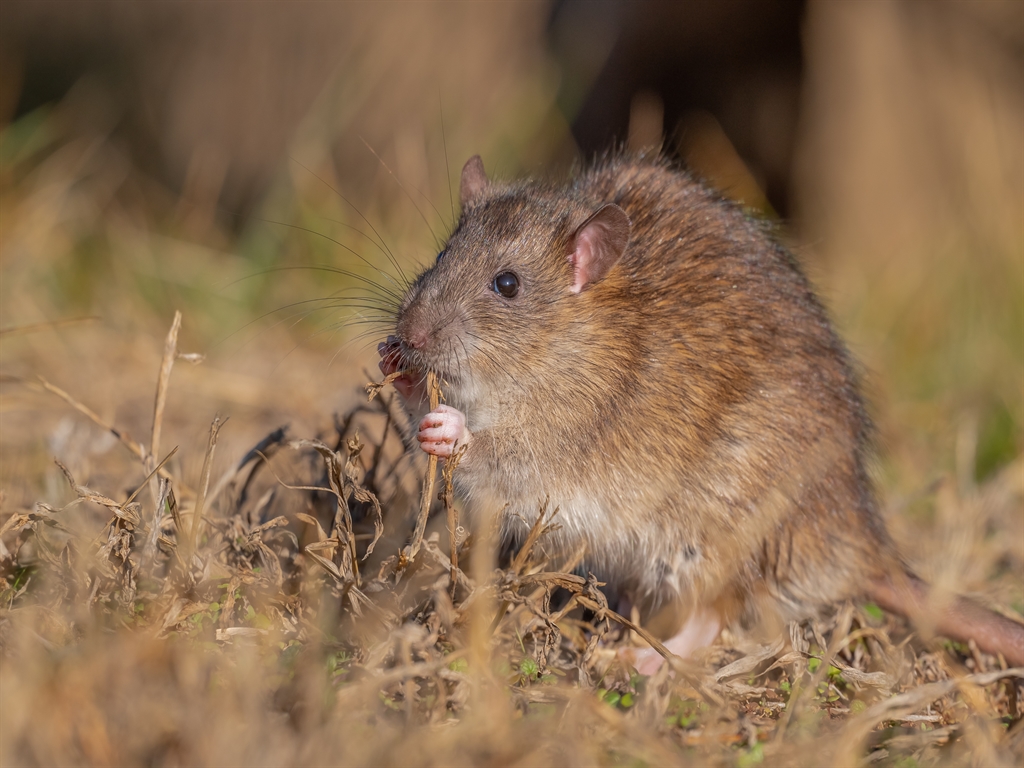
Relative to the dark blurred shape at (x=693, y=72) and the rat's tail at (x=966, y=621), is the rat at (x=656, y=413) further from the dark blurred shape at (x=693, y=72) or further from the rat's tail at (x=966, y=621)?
the dark blurred shape at (x=693, y=72)

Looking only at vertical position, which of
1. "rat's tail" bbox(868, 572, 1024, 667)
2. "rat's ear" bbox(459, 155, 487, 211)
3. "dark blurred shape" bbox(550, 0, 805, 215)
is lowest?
"rat's tail" bbox(868, 572, 1024, 667)

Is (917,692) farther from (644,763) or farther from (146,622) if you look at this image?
(146,622)

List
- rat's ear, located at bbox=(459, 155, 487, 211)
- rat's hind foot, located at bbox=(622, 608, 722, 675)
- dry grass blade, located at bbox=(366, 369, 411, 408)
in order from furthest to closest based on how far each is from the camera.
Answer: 1. rat's ear, located at bbox=(459, 155, 487, 211)
2. rat's hind foot, located at bbox=(622, 608, 722, 675)
3. dry grass blade, located at bbox=(366, 369, 411, 408)

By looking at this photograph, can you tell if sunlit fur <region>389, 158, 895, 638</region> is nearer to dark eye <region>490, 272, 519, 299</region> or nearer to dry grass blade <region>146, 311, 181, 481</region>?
dark eye <region>490, 272, 519, 299</region>

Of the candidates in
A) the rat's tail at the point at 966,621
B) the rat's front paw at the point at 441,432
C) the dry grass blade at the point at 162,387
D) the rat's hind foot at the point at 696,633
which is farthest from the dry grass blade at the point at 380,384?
the rat's tail at the point at 966,621

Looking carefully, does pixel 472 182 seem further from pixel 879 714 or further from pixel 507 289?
pixel 879 714

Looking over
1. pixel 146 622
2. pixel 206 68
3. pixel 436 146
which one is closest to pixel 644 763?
pixel 146 622

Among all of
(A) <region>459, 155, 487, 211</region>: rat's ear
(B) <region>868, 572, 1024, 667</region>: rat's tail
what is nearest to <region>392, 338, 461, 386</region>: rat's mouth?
(A) <region>459, 155, 487, 211</region>: rat's ear
